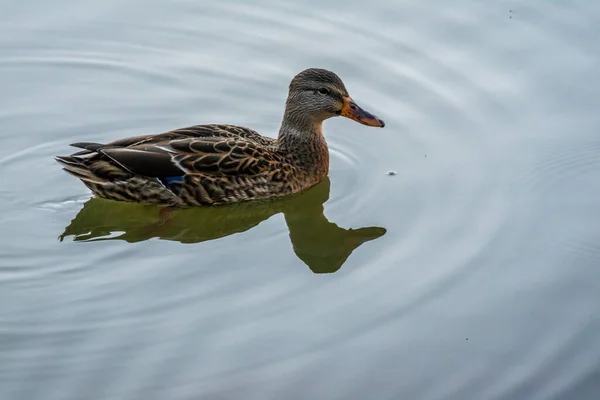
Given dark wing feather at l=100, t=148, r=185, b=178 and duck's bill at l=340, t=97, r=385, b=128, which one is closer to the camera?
dark wing feather at l=100, t=148, r=185, b=178

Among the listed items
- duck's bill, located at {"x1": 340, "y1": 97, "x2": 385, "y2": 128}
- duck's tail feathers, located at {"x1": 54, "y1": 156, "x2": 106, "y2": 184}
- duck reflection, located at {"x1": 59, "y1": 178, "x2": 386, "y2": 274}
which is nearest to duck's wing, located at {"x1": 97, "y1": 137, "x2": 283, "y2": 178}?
duck's tail feathers, located at {"x1": 54, "y1": 156, "x2": 106, "y2": 184}

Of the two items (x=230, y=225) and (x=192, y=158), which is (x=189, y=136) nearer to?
(x=192, y=158)

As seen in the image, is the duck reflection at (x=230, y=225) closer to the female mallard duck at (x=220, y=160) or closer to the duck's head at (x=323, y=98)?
the female mallard duck at (x=220, y=160)

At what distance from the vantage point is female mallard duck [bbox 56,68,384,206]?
29.3 feet

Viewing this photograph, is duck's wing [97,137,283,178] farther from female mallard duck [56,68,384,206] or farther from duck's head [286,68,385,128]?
duck's head [286,68,385,128]

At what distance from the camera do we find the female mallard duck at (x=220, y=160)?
893 cm

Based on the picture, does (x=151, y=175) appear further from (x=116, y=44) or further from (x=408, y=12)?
(x=408, y=12)

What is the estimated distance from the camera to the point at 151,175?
29.5 ft

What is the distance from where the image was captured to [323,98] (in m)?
9.52

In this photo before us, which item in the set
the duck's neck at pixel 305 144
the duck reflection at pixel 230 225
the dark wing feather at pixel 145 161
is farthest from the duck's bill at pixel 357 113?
the dark wing feather at pixel 145 161

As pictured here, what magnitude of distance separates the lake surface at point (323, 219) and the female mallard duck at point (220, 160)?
18 cm

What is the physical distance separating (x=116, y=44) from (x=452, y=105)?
11.7ft

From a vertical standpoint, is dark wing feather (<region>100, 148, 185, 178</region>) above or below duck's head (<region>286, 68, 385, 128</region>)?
below

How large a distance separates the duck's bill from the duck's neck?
0.33 meters
